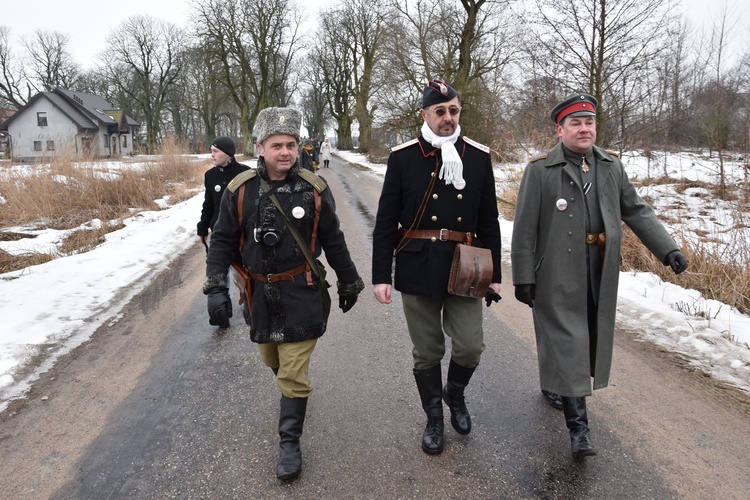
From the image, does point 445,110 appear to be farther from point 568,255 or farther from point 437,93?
point 568,255

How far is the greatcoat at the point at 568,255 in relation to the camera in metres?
2.81

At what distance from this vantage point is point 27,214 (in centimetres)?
1012

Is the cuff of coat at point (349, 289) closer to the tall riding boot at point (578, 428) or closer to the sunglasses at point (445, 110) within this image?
the sunglasses at point (445, 110)

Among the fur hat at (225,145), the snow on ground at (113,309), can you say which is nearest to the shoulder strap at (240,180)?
the snow on ground at (113,309)

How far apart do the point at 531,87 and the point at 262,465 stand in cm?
1099

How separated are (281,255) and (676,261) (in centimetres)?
210

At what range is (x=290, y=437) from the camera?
274 centimetres

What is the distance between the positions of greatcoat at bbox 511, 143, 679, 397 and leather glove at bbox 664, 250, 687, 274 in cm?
3

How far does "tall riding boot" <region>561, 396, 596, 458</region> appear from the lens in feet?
8.90

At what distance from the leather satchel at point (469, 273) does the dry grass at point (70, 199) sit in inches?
277

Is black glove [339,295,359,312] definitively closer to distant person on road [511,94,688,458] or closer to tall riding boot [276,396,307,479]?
tall riding boot [276,396,307,479]

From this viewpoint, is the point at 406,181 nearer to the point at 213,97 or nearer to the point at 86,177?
the point at 86,177

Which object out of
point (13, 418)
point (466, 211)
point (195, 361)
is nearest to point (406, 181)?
point (466, 211)

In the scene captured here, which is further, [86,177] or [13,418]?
[86,177]
